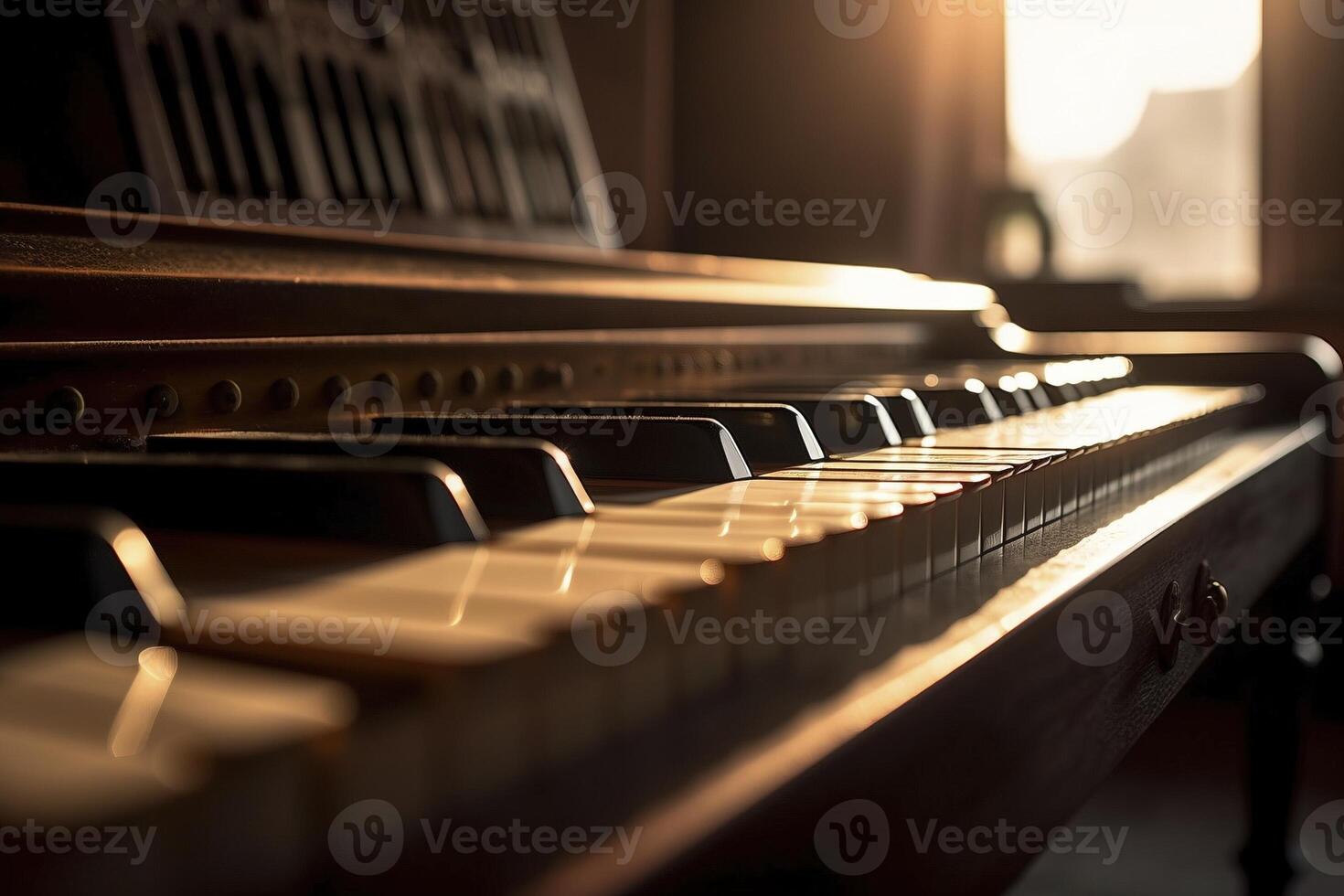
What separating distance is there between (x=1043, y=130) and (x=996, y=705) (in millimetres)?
3339

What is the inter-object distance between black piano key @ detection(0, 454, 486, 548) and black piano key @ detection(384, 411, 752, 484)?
0.21 meters

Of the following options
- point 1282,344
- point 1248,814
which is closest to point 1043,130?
point 1282,344

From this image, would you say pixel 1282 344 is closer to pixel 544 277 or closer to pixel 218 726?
pixel 544 277

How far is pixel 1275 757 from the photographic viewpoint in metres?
1.81

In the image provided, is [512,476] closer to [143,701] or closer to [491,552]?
[491,552]

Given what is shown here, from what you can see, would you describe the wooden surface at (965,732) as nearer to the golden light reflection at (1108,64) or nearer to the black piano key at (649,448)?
the black piano key at (649,448)

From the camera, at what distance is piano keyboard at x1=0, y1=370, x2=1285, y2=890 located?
0.75 ft

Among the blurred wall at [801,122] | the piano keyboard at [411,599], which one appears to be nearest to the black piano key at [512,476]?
the piano keyboard at [411,599]

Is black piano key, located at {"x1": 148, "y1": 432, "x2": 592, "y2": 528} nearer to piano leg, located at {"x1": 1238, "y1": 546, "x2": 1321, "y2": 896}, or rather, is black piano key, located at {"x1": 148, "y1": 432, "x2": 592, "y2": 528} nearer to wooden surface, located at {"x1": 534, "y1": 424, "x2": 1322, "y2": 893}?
wooden surface, located at {"x1": 534, "y1": 424, "x2": 1322, "y2": 893}

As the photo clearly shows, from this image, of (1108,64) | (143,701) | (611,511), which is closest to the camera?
(143,701)

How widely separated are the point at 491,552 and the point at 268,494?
0.11 metres

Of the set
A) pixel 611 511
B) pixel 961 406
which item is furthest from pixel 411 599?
pixel 961 406

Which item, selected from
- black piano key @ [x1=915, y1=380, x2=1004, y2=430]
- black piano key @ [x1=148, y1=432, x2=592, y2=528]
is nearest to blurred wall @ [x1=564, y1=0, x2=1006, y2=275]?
black piano key @ [x1=915, y1=380, x2=1004, y2=430]

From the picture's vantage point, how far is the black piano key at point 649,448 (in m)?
0.64
